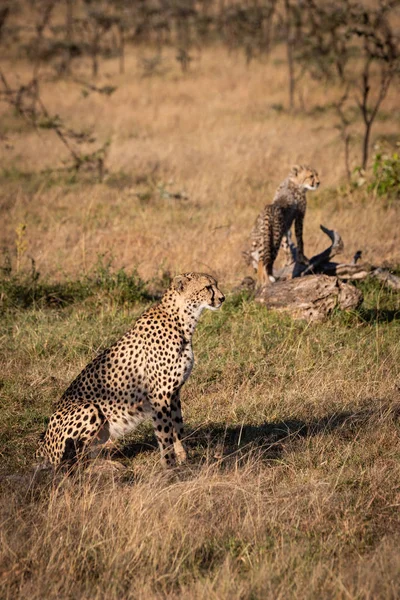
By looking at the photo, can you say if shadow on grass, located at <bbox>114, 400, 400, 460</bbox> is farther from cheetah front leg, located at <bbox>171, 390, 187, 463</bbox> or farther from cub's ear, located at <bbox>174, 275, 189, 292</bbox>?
cub's ear, located at <bbox>174, 275, 189, 292</bbox>

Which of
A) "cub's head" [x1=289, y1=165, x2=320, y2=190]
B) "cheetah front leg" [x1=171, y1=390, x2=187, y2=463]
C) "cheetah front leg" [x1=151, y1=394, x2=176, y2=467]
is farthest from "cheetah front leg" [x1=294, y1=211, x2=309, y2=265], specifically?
"cheetah front leg" [x1=151, y1=394, x2=176, y2=467]

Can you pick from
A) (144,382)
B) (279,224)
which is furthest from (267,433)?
(279,224)

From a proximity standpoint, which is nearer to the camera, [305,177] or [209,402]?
[209,402]

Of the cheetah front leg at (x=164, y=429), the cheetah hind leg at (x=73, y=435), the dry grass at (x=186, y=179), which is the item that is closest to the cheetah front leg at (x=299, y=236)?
the dry grass at (x=186, y=179)

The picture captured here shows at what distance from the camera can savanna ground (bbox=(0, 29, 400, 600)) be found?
3.02m

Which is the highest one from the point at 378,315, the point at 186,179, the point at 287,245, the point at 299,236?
the point at 299,236

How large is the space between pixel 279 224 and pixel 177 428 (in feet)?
10.7

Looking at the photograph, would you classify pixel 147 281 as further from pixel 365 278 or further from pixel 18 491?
pixel 18 491

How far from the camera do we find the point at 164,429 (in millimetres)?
3965

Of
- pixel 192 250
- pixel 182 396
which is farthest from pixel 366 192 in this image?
pixel 182 396

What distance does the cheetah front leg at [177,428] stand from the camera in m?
4.09

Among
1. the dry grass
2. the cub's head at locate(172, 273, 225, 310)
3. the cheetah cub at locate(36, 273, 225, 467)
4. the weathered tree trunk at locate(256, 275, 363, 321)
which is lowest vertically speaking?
the dry grass

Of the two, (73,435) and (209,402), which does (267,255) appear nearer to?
(209,402)

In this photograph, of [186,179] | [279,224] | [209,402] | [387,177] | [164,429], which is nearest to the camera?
[164,429]
